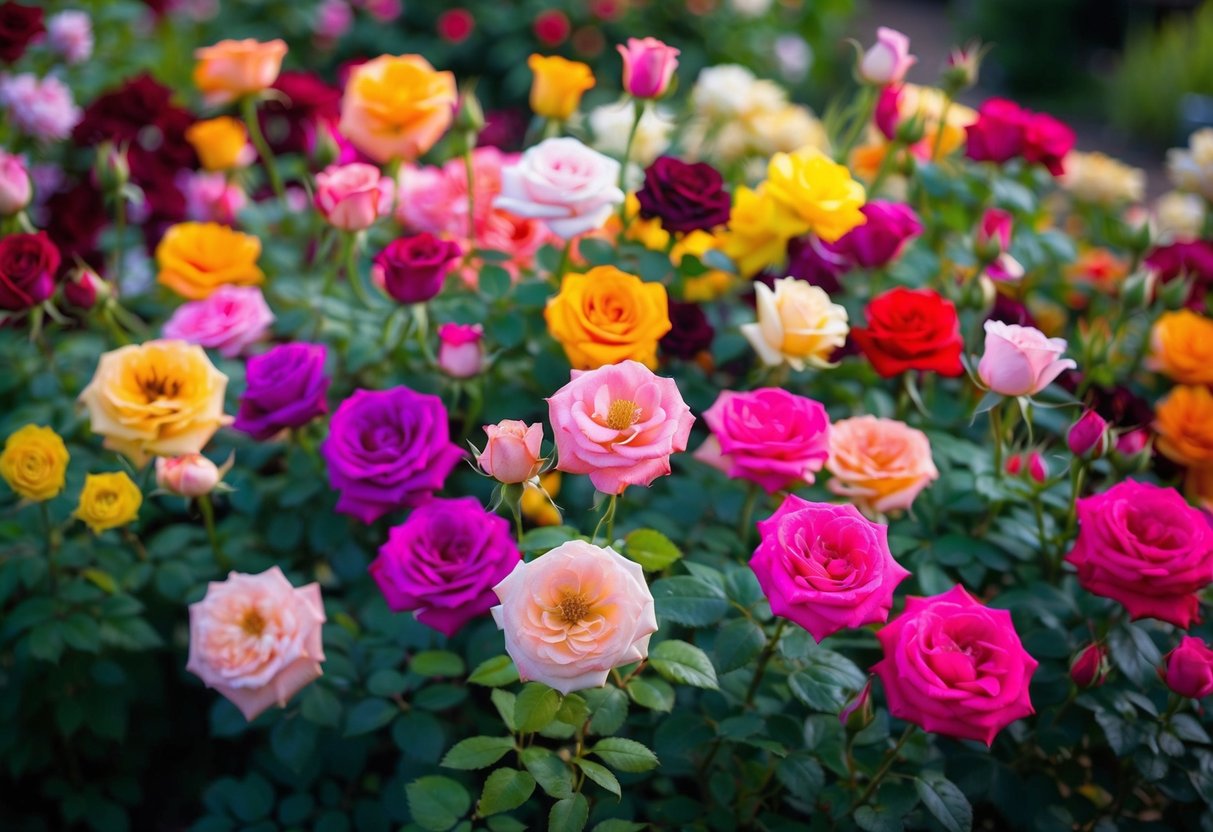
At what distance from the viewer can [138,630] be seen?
4.28 feet

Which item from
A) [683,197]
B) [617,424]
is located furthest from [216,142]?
[617,424]

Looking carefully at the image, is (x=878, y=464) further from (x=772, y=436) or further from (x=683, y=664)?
(x=683, y=664)

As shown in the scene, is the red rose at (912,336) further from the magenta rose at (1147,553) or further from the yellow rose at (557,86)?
the yellow rose at (557,86)

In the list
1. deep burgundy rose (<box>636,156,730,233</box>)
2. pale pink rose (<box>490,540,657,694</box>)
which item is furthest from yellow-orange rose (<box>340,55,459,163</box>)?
pale pink rose (<box>490,540,657,694</box>)

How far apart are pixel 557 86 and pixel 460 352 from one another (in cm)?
52

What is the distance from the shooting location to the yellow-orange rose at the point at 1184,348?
154 centimetres

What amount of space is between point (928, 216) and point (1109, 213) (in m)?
0.77

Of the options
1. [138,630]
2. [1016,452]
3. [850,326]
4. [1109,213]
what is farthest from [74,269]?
[1109,213]

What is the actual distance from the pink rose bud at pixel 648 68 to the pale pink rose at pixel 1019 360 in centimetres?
60

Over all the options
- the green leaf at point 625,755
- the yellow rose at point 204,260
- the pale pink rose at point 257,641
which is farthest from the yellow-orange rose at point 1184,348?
the yellow rose at point 204,260

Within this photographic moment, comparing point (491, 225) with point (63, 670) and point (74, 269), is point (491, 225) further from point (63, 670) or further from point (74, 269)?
point (63, 670)

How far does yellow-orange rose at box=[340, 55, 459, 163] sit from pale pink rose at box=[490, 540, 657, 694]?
86 centimetres

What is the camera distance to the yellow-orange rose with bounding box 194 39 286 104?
62.9 inches

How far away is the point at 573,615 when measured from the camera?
908 millimetres
